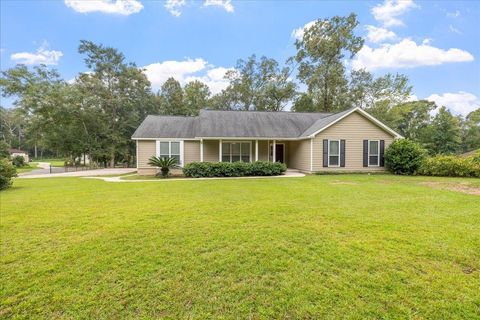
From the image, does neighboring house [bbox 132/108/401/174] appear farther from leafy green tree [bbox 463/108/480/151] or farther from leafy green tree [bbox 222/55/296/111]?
leafy green tree [bbox 463/108/480/151]

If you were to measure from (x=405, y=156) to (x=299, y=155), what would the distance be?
20.9ft

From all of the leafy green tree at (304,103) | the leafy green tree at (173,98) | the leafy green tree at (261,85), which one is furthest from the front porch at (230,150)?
the leafy green tree at (173,98)

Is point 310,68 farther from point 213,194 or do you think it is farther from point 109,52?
point 213,194

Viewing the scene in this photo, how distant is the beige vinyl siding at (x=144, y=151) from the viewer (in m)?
16.8

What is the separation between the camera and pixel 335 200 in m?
7.19

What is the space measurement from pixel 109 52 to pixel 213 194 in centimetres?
2700

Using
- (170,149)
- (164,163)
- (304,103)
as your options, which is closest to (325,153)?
(164,163)

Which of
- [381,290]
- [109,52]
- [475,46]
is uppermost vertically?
[109,52]

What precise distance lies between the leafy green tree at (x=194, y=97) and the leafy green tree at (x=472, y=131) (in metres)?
39.2

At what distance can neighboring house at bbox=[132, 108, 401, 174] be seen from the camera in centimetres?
1547

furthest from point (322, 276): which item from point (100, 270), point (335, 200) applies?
point (335, 200)


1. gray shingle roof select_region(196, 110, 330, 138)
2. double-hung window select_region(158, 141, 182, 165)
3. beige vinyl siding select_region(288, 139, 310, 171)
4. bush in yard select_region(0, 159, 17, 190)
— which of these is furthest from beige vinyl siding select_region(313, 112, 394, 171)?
bush in yard select_region(0, 159, 17, 190)

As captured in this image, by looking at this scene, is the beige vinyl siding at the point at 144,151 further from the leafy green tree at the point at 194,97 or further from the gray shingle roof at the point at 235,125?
the leafy green tree at the point at 194,97

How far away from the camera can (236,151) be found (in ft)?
58.2
